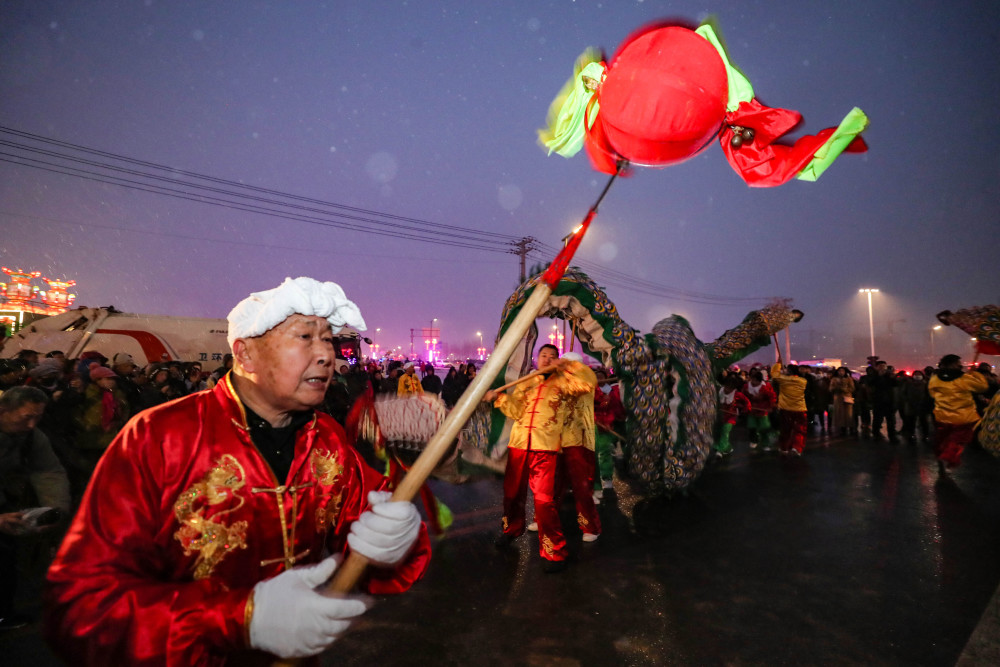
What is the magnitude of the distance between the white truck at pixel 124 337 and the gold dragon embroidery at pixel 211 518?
421 inches

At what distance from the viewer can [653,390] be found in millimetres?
5637

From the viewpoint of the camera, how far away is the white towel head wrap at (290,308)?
5.08 feet

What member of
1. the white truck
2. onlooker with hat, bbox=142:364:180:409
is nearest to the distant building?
the white truck

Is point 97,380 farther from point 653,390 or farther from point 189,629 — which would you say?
point 653,390

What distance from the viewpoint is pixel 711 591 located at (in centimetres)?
408

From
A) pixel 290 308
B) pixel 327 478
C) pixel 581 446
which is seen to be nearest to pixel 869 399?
pixel 581 446

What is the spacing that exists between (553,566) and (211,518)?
3600 millimetres

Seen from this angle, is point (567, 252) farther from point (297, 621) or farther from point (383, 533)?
point (297, 621)

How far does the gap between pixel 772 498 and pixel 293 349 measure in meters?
7.32

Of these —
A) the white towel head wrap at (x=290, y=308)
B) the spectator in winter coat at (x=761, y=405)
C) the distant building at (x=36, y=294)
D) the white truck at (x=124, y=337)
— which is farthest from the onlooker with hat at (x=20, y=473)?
the distant building at (x=36, y=294)

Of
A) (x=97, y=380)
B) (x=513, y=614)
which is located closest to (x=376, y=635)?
(x=513, y=614)

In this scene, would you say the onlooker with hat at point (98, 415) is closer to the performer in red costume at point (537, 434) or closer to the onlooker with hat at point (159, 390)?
the onlooker with hat at point (159, 390)

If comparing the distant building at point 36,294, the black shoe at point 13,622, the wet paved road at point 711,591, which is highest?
the distant building at point 36,294

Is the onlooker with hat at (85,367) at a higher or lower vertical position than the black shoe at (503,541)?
higher
